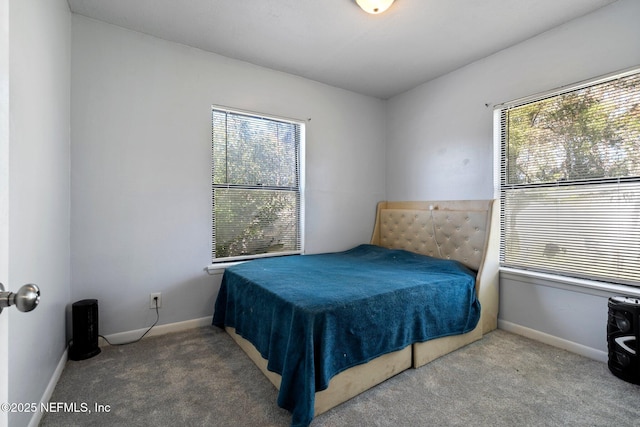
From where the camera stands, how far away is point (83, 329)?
2127 millimetres

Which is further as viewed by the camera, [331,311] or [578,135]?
[578,135]

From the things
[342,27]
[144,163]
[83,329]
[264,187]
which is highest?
[342,27]

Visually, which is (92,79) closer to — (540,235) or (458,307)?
(458,307)

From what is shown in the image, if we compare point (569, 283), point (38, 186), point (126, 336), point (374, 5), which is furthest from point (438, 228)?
point (38, 186)

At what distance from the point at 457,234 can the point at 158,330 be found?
2.98 metres

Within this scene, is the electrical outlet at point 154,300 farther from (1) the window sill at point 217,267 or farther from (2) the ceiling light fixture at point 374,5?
(2) the ceiling light fixture at point 374,5

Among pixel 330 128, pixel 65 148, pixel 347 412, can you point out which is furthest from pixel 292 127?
pixel 347 412

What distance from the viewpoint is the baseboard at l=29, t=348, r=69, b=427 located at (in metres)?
1.46

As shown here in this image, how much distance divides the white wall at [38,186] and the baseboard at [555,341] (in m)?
3.42

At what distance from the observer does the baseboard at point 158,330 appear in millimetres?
2373

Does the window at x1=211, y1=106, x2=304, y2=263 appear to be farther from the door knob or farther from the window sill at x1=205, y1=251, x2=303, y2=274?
the door knob

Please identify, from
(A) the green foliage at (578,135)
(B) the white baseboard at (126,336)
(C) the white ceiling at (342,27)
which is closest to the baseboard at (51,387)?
(B) the white baseboard at (126,336)

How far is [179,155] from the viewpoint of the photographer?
8.72 feet

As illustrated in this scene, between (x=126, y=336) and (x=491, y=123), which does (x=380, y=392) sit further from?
(x=491, y=123)
